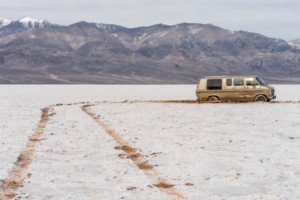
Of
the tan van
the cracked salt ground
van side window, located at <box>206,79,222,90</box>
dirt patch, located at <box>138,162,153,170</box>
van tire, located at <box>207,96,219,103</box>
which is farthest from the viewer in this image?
van tire, located at <box>207,96,219,103</box>

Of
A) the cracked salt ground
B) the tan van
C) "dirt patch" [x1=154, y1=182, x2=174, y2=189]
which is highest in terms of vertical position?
the tan van

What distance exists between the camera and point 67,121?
943 inches

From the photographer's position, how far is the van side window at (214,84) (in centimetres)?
3515

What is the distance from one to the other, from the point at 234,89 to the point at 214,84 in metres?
1.51

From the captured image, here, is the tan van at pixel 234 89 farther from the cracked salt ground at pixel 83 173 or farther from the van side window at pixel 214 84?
the cracked salt ground at pixel 83 173

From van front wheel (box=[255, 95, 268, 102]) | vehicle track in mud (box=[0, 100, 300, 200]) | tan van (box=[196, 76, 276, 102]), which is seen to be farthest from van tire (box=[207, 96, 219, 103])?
vehicle track in mud (box=[0, 100, 300, 200])

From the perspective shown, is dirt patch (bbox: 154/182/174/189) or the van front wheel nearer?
dirt patch (bbox: 154/182/174/189)

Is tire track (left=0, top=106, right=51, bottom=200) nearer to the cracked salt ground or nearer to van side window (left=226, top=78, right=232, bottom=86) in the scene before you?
the cracked salt ground

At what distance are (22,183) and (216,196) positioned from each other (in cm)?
423

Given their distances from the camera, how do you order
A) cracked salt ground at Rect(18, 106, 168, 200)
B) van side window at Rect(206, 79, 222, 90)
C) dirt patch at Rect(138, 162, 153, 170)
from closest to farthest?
cracked salt ground at Rect(18, 106, 168, 200) < dirt patch at Rect(138, 162, 153, 170) < van side window at Rect(206, 79, 222, 90)

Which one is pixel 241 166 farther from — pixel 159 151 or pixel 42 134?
pixel 42 134

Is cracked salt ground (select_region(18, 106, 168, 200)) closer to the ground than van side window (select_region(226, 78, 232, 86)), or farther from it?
closer to the ground

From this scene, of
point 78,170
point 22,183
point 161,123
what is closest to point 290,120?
point 161,123

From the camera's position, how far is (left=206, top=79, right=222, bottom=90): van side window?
3515cm
